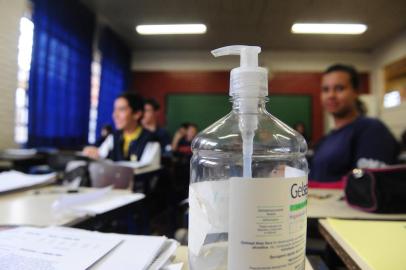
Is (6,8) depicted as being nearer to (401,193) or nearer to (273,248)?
(273,248)

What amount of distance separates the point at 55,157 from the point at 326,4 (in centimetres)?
210

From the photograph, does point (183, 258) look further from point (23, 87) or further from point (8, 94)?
point (23, 87)

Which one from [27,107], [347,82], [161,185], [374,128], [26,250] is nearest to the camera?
[26,250]

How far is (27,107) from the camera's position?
2852 millimetres

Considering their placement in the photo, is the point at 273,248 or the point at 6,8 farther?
the point at 6,8

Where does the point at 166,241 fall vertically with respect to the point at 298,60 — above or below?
below

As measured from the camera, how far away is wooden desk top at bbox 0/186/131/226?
656 mm

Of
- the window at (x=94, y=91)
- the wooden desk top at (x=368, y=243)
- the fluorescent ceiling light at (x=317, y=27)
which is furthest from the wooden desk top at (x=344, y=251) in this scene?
the window at (x=94, y=91)

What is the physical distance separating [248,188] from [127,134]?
7.04ft

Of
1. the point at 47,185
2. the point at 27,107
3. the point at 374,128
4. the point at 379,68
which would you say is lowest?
the point at 47,185

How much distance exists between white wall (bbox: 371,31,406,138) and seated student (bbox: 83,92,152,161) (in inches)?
141

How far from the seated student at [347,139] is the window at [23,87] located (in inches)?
96.2

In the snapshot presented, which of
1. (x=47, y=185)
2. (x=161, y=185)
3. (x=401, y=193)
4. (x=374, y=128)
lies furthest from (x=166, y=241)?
(x=161, y=185)

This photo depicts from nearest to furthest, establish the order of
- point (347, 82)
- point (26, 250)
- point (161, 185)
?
point (26, 250), point (347, 82), point (161, 185)
